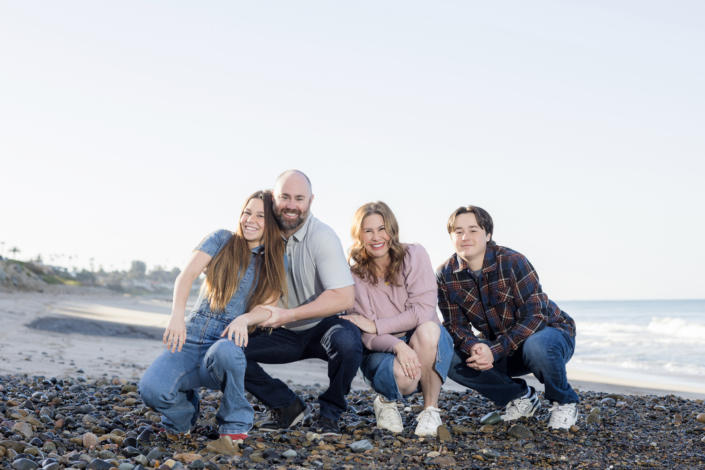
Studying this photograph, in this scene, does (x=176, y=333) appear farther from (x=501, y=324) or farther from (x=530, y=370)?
(x=530, y=370)

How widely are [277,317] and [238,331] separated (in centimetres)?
33

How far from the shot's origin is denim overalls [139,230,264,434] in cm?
346

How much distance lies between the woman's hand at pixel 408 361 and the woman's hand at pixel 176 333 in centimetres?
146

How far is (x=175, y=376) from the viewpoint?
3512mm

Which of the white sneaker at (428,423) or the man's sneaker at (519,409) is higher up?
the man's sneaker at (519,409)

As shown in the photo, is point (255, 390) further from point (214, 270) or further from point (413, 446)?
point (413, 446)

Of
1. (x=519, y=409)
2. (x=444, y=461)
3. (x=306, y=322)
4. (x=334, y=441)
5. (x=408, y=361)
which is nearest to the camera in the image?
(x=444, y=461)

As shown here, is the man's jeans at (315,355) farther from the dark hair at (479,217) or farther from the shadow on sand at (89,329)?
the shadow on sand at (89,329)

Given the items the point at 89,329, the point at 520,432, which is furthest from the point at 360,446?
the point at 89,329

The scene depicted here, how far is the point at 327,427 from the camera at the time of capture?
3893 mm

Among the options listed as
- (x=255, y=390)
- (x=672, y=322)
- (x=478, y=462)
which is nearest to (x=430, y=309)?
(x=478, y=462)

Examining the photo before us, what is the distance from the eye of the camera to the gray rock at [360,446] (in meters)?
3.49

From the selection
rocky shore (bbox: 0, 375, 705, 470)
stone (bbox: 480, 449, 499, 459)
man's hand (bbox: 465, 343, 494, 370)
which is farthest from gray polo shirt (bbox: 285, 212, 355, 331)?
stone (bbox: 480, 449, 499, 459)

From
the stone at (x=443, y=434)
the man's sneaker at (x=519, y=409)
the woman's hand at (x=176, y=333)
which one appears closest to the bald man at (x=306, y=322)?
the woman's hand at (x=176, y=333)
